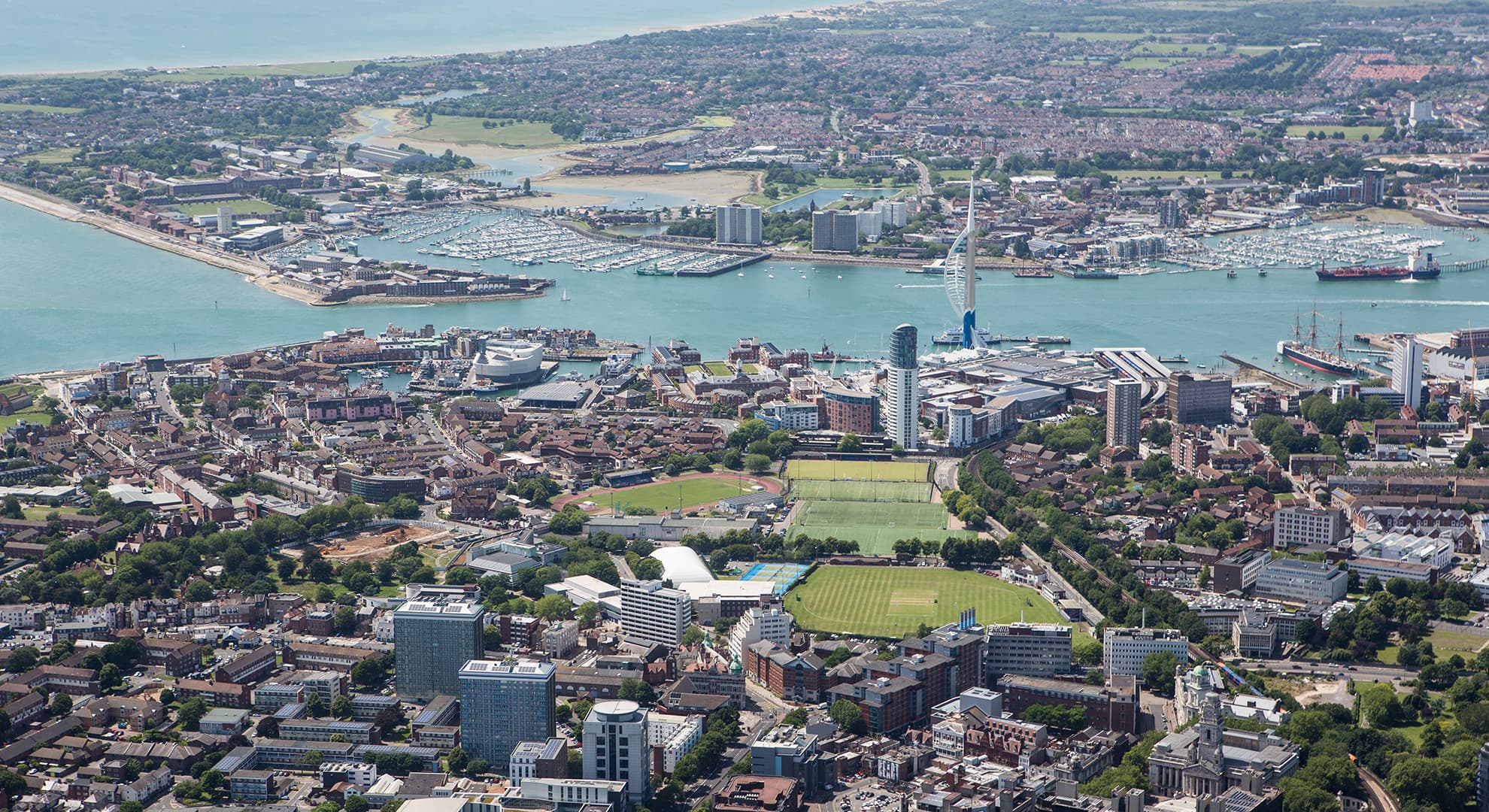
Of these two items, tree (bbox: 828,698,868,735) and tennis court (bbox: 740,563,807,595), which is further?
tennis court (bbox: 740,563,807,595)

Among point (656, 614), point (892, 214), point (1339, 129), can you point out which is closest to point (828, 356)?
point (892, 214)

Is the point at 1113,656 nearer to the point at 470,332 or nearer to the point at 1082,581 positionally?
the point at 1082,581

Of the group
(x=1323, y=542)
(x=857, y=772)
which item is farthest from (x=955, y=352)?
(x=857, y=772)

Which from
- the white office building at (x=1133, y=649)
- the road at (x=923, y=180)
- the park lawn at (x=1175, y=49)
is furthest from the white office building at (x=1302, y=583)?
the park lawn at (x=1175, y=49)

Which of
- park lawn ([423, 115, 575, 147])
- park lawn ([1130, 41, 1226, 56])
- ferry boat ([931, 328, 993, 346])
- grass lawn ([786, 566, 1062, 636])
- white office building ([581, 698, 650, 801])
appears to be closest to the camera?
white office building ([581, 698, 650, 801])

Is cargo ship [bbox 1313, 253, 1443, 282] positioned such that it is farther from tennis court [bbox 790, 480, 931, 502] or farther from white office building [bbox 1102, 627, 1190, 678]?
white office building [bbox 1102, 627, 1190, 678]

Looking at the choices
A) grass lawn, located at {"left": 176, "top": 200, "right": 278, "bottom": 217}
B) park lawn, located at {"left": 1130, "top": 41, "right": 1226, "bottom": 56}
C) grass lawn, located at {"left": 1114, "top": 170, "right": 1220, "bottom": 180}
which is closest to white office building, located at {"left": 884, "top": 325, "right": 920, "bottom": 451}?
grass lawn, located at {"left": 176, "top": 200, "right": 278, "bottom": 217}

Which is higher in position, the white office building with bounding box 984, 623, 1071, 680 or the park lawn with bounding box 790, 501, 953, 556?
the park lawn with bounding box 790, 501, 953, 556
